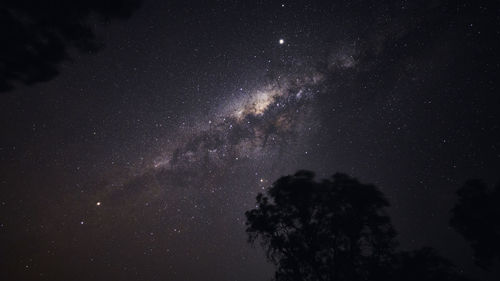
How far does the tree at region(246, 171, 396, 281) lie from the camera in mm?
16359

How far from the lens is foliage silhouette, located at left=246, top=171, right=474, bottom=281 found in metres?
16.3

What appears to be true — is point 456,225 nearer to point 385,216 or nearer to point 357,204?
point 385,216

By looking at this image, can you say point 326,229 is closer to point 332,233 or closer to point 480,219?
point 332,233

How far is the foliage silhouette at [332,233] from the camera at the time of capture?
16.3m

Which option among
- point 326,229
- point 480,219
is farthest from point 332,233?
point 480,219

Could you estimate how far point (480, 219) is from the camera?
18.6 m

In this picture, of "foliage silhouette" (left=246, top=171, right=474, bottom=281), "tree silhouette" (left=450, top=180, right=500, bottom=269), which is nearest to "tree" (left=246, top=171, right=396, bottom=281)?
"foliage silhouette" (left=246, top=171, right=474, bottom=281)

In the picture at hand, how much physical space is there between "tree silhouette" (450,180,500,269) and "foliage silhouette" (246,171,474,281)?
276cm

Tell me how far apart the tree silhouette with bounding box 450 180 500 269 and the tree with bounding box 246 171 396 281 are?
630 cm

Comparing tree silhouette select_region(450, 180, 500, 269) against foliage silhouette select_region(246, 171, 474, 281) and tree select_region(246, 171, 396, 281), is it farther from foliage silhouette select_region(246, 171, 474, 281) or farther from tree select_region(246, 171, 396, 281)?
tree select_region(246, 171, 396, 281)

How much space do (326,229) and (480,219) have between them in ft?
36.3

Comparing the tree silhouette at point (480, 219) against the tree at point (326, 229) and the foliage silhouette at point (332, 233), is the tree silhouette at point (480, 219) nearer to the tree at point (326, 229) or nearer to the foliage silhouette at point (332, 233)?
the foliage silhouette at point (332, 233)

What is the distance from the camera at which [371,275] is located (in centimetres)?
1584

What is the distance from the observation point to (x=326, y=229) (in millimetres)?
16781
